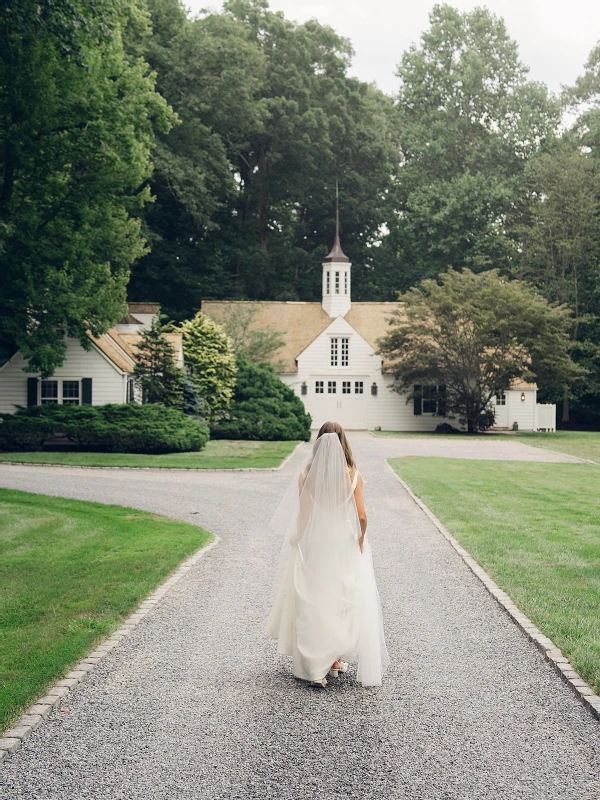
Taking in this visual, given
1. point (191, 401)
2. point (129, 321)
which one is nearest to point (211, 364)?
point (191, 401)

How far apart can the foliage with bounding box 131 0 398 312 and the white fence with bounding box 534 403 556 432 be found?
16.1 m

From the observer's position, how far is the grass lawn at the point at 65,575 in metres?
7.40

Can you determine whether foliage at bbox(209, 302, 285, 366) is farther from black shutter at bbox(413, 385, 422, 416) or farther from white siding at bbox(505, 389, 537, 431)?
white siding at bbox(505, 389, 537, 431)

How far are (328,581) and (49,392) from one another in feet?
96.6

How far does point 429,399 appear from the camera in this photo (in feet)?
168

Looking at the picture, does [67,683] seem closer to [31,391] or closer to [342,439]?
[342,439]

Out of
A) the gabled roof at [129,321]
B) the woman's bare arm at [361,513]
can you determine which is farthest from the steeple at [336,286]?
the woman's bare arm at [361,513]

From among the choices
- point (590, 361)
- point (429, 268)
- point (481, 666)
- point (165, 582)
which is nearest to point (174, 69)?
point (429, 268)

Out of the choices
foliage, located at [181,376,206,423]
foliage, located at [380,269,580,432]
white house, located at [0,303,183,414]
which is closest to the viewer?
white house, located at [0,303,183,414]

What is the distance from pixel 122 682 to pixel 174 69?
47498 millimetres

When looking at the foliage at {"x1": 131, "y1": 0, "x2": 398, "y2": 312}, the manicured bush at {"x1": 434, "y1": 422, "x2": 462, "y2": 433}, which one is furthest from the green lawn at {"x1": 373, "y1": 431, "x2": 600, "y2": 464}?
the foliage at {"x1": 131, "y1": 0, "x2": 398, "y2": 312}

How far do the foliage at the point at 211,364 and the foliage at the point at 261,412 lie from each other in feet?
1.78

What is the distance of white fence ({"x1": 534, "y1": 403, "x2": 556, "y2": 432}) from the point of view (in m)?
52.1

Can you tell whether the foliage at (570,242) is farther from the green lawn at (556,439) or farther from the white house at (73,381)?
the white house at (73,381)
